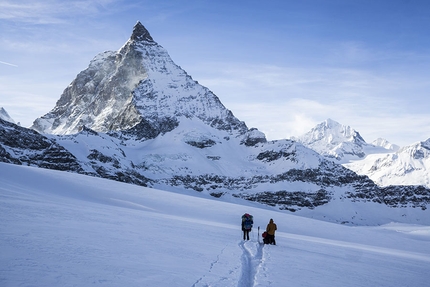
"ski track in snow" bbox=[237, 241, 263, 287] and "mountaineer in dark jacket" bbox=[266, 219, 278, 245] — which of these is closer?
"ski track in snow" bbox=[237, 241, 263, 287]

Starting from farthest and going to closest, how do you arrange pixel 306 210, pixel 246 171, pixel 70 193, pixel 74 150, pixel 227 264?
1. pixel 246 171
2. pixel 306 210
3. pixel 74 150
4. pixel 70 193
5. pixel 227 264

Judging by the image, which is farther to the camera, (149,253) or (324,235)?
(324,235)

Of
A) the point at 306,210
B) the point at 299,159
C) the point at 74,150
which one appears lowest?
the point at 306,210

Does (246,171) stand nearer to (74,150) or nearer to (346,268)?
(74,150)

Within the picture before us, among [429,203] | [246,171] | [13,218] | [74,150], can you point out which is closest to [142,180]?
[74,150]

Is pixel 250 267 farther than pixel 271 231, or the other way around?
pixel 271 231

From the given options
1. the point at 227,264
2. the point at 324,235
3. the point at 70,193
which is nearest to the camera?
the point at 227,264

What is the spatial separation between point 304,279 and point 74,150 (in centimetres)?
13673

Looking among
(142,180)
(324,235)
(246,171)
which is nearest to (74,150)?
(142,180)

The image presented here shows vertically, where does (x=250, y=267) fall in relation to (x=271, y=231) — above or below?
below

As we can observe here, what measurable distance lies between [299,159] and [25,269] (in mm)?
200988

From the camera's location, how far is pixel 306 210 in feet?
500

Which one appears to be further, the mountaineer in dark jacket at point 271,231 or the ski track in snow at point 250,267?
the mountaineer in dark jacket at point 271,231

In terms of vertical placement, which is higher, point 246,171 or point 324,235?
point 246,171
